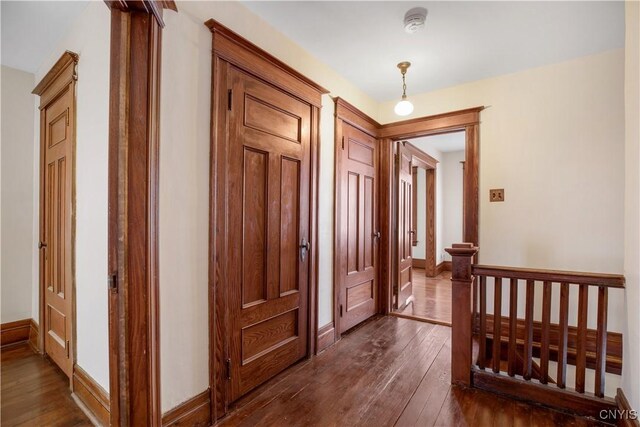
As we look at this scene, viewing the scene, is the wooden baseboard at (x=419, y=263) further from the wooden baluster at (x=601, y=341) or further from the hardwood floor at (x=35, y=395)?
the hardwood floor at (x=35, y=395)

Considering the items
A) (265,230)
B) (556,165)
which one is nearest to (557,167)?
(556,165)

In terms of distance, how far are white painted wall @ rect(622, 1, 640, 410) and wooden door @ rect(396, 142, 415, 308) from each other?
211 cm

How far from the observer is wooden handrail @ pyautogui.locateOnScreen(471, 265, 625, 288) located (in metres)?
1.72

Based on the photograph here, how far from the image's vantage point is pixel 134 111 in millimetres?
1353

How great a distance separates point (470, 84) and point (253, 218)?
261 centimetres

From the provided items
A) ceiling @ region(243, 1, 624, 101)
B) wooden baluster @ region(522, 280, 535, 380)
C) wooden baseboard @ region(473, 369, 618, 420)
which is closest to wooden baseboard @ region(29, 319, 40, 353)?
ceiling @ region(243, 1, 624, 101)

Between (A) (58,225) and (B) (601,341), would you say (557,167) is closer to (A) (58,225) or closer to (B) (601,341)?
(B) (601,341)

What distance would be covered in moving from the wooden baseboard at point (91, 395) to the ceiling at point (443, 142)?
15.9 feet

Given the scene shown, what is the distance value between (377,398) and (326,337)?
0.81 metres

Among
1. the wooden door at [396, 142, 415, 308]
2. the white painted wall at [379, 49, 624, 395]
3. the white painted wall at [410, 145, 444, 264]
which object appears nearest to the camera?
the white painted wall at [379, 49, 624, 395]

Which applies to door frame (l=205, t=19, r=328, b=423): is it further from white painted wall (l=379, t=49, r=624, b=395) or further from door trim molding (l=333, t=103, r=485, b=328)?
white painted wall (l=379, t=49, r=624, b=395)

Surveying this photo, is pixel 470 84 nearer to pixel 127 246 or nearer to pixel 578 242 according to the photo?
pixel 578 242

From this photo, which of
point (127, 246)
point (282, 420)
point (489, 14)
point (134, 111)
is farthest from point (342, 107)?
point (282, 420)

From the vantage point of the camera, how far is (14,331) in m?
2.68
